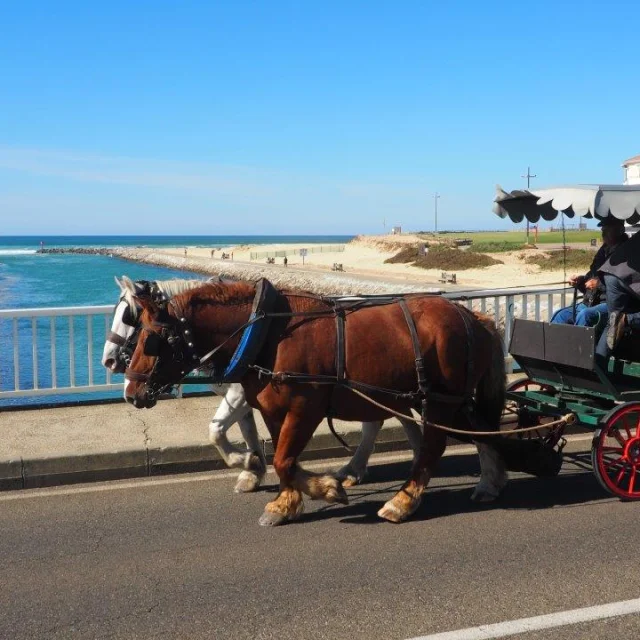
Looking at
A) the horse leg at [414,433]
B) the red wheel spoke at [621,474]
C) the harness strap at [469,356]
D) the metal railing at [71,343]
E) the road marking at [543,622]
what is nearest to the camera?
the road marking at [543,622]

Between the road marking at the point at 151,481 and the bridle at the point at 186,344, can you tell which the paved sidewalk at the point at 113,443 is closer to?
the road marking at the point at 151,481

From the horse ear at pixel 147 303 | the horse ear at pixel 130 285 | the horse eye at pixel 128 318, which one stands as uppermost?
the horse ear at pixel 130 285

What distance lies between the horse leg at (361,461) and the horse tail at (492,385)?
2.92ft

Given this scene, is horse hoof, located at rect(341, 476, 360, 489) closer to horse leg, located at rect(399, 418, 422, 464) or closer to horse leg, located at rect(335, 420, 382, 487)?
horse leg, located at rect(335, 420, 382, 487)

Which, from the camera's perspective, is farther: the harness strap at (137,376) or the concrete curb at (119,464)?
the concrete curb at (119,464)

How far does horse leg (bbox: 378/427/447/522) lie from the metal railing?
1.91 meters

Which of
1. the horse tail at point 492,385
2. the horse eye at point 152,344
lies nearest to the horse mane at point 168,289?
the horse eye at point 152,344

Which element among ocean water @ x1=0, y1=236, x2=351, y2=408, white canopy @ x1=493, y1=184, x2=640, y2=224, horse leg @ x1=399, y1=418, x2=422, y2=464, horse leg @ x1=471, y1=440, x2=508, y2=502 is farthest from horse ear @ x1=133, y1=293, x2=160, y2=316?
ocean water @ x1=0, y1=236, x2=351, y2=408

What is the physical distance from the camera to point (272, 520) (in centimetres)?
550

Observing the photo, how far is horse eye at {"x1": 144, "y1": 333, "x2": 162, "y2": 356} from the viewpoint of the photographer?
5242mm

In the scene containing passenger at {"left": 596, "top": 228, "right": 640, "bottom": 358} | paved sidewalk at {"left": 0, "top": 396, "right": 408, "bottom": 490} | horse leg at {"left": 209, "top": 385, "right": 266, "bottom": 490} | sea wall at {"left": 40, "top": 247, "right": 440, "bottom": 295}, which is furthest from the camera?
sea wall at {"left": 40, "top": 247, "right": 440, "bottom": 295}

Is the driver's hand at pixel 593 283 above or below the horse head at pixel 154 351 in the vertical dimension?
above

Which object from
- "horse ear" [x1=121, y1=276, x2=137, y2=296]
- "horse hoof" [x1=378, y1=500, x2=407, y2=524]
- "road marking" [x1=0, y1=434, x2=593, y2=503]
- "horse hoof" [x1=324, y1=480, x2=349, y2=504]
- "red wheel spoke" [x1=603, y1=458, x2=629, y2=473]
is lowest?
"road marking" [x1=0, y1=434, x2=593, y2=503]

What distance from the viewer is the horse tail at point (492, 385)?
241 inches
